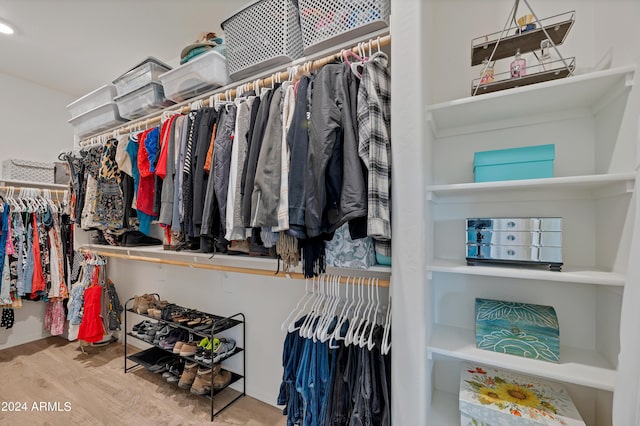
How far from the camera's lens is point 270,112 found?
118 cm

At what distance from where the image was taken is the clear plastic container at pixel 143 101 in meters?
1.96

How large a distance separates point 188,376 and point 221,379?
0.26 m

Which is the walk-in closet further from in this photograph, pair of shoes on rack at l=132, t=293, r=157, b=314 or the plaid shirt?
pair of shoes on rack at l=132, t=293, r=157, b=314

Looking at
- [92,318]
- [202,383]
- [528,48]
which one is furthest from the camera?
[92,318]

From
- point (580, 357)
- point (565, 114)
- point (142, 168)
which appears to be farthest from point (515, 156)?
point (142, 168)

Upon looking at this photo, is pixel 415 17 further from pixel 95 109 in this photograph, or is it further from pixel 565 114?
pixel 95 109

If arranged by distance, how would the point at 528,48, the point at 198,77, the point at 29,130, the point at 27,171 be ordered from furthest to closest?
the point at 29,130
the point at 27,171
the point at 198,77
the point at 528,48

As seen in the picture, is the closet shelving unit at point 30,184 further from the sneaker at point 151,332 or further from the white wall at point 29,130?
the sneaker at point 151,332

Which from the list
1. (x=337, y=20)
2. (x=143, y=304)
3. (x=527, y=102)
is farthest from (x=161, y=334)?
(x=527, y=102)

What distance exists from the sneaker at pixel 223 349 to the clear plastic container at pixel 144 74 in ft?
6.42

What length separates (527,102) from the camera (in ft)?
3.53

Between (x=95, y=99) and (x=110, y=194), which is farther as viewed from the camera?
(x=95, y=99)

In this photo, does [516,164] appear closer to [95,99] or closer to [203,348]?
[203,348]

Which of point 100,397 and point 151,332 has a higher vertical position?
point 151,332
